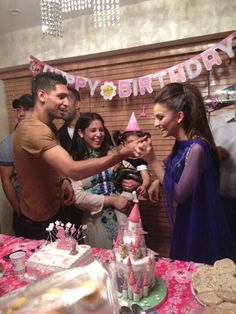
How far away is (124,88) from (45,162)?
119cm

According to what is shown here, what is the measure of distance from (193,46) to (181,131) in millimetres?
1110

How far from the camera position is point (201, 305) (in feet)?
2.99

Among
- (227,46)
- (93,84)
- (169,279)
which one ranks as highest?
(227,46)

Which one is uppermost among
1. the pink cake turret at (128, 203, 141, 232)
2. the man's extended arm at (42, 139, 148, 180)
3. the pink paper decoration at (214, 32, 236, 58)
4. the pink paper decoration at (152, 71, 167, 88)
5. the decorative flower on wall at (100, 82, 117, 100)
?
the pink paper decoration at (214, 32, 236, 58)

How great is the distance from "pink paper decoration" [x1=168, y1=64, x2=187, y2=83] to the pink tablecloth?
1.55m

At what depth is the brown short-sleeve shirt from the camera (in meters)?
1.64

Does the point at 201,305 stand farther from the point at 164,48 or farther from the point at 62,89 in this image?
the point at 164,48

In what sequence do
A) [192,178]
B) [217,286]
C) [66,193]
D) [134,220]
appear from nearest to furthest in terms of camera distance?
1. [217,286]
2. [134,220]
3. [192,178]
4. [66,193]

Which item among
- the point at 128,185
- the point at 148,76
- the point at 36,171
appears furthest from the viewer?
the point at 148,76

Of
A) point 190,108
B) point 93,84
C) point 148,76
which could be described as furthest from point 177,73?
point 190,108

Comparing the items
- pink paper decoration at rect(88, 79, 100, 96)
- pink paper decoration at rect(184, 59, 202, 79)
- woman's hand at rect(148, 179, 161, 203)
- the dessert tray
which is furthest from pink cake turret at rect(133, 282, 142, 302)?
pink paper decoration at rect(88, 79, 100, 96)

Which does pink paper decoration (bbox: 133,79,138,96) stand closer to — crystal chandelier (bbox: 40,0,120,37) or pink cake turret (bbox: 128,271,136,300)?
crystal chandelier (bbox: 40,0,120,37)

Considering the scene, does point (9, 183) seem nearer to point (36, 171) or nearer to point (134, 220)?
point (36, 171)

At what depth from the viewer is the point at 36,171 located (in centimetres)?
176
